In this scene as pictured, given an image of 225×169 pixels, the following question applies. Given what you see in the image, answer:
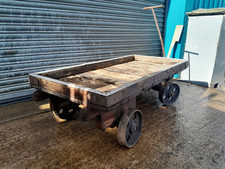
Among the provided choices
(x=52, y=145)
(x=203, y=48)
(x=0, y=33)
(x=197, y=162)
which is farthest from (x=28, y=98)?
(x=203, y=48)

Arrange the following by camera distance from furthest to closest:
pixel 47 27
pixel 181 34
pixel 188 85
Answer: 1. pixel 181 34
2. pixel 188 85
3. pixel 47 27

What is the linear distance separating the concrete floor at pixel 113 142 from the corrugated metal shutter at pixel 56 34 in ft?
2.69

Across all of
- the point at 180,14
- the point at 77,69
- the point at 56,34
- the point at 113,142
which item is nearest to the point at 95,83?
the point at 77,69

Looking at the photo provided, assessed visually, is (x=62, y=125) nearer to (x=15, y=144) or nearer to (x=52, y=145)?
(x=52, y=145)

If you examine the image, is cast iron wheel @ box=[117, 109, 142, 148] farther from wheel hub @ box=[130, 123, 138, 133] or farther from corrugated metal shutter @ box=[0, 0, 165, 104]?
corrugated metal shutter @ box=[0, 0, 165, 104]

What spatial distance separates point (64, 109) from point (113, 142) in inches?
41.6

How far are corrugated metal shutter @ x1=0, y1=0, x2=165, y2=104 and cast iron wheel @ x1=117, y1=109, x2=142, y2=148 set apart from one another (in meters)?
2.70

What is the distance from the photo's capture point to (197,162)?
7.25 feet

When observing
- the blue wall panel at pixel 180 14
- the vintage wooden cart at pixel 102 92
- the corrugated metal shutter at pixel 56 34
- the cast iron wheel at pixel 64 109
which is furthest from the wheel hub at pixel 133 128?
the blue wall panel at pixel 180 14

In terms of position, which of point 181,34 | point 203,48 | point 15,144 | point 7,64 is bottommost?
point 15,144

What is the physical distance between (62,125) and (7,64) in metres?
1.86

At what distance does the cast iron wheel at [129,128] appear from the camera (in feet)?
7.52

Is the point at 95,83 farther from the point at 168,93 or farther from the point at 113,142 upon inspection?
the point at 168,93

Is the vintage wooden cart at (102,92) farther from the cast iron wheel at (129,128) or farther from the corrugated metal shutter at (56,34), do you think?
the corrugated metal shutter at (56,34)
